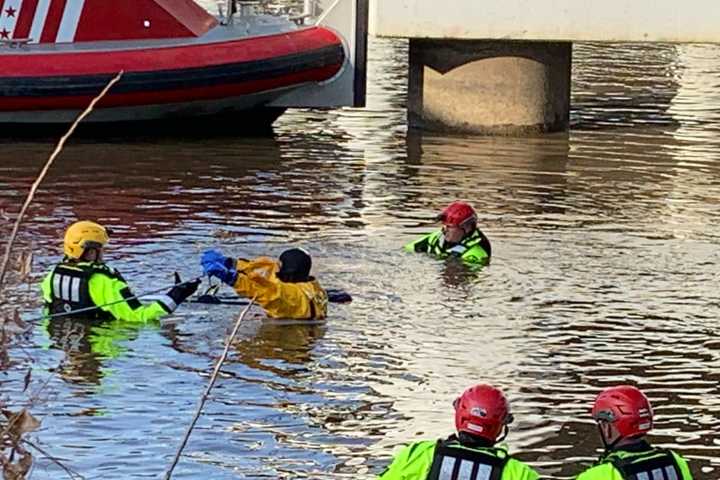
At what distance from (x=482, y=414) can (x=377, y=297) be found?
19.5 ft

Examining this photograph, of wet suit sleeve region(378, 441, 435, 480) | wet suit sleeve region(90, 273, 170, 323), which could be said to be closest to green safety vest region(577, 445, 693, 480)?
wet suit sleeve region(378, 441, 435, 480)

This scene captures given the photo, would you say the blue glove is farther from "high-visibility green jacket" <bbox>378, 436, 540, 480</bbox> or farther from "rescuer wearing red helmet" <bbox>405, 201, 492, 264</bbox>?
"high-visibility green jacket" <bbox>378, 436, 540, 480</bbox>

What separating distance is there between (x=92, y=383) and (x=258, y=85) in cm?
1087

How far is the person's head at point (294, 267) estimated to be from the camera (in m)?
11.7

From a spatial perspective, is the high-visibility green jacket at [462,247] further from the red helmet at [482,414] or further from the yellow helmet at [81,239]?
the red helmet at [482,414]

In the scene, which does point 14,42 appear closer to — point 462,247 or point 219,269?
point 462,247

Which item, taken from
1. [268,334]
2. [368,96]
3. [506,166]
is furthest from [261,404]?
[368,96]

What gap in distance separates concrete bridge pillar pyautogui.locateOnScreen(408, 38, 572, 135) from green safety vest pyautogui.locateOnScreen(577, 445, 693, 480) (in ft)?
48.3

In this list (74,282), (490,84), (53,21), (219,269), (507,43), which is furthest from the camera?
(490,84)

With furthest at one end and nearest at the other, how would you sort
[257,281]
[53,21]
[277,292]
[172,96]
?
[172,96] → [53,21] → [277,292] → [257,281]

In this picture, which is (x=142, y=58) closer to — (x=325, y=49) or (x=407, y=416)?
(x=325, y=49)

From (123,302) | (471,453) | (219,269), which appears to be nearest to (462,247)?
(219,269)

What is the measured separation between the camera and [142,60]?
2016 centimetres

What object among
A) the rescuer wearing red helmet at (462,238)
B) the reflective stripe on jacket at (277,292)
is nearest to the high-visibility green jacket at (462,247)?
the rescuer wearing red helmet at (462,238)
